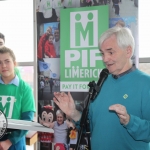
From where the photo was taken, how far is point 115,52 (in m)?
1.40

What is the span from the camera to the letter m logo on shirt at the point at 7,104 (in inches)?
73.3

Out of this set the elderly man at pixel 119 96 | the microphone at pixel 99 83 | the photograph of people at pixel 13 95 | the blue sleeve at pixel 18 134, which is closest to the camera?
the elderly man at pixel 119 96

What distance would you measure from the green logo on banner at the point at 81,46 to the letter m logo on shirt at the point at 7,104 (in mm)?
733

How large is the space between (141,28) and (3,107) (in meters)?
1.75

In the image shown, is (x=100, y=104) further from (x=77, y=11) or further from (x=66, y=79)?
(x=77, y=11)

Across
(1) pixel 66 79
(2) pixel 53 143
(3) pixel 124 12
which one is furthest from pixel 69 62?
(2) pixel 53 143

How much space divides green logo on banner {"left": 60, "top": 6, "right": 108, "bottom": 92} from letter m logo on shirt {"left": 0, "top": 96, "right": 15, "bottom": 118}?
733mm

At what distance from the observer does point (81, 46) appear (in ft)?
7.86

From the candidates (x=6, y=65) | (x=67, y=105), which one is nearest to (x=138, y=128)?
(x=67, y=105)

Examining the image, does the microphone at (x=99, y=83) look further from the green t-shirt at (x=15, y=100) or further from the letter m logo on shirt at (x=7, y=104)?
the letter m logo on shirt at (x=7, y=104)

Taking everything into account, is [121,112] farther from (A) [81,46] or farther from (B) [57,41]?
(B) [57,41]

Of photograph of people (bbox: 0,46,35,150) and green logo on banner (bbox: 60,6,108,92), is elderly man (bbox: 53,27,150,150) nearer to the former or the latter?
photograph of people (bbox: 0,46,35,150)

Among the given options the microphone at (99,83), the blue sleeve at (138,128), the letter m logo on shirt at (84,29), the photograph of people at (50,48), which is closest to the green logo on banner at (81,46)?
the letter m logo on shirt at (84,29)

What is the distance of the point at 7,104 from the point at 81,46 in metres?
1.00
